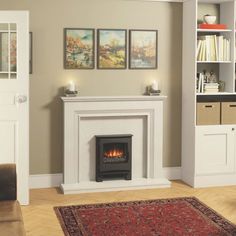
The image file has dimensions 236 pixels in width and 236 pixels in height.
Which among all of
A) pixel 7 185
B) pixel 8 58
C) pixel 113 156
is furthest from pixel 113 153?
pixel 7 185

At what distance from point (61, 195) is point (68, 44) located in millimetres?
1717

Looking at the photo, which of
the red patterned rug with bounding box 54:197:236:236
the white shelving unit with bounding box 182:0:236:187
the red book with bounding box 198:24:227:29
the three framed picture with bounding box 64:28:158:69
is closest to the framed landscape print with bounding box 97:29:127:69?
the three framed picture with bounding box 64:28:158:69

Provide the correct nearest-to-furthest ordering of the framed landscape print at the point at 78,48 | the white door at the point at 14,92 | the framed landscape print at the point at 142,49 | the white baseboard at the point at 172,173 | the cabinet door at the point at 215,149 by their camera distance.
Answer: the white door at the point at 14,92, the framed landscape print at the point at 78,48, the cabinet door at the point at 215,149, the framed landscape print at the point at 142,49, the white baseboard at the point at 172,173

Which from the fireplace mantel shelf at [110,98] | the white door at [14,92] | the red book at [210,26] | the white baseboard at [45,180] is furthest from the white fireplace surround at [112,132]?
the red book at [210,26]

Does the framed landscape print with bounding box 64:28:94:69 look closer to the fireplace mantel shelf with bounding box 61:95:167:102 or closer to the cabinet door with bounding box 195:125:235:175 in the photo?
the fireplace mantel shelf with bounding box 61:95:167:102

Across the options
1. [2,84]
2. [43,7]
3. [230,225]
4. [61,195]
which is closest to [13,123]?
[2,84]

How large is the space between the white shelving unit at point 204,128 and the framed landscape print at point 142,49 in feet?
1.25

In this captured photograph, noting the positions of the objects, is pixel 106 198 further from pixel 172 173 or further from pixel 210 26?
pixel 210 26

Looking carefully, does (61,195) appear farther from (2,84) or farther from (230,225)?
(230,225)

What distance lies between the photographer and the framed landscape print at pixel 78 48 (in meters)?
5.75

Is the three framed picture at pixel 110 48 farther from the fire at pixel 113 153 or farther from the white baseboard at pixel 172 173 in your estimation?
the white baseboard at pixel 172 173

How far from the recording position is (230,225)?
14.6 feet

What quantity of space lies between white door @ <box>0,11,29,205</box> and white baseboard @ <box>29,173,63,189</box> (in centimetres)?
72

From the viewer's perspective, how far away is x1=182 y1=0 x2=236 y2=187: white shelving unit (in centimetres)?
585
